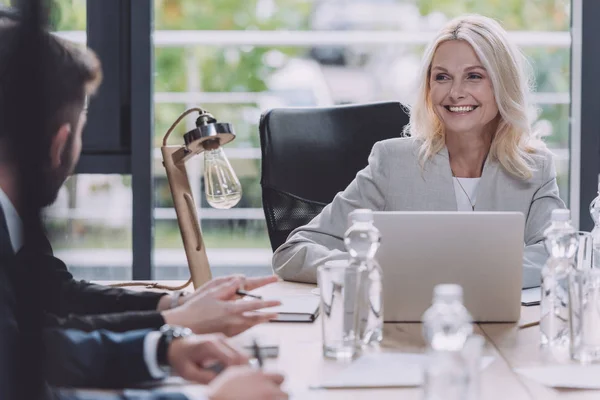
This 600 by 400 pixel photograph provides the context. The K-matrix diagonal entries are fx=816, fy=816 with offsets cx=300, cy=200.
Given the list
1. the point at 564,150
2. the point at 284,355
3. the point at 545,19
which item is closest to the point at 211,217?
the point at 564,150

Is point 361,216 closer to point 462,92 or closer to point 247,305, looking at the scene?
point 247,305

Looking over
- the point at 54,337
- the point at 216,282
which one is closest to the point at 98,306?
the point at 216,282

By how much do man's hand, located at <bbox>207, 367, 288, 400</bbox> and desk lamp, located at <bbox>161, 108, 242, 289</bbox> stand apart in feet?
2.81

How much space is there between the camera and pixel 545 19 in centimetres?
475

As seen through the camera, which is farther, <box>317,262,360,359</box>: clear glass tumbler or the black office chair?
the black office chair

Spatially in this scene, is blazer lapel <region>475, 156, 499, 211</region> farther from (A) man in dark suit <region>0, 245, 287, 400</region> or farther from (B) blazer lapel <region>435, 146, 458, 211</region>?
(A) man in dark suit <region>0, 245, 287, 400</region>

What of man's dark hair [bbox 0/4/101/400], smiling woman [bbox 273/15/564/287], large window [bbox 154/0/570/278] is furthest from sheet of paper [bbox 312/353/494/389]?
large window [bbox 154/0/570/278]

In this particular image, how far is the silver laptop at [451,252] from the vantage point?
4.32ft

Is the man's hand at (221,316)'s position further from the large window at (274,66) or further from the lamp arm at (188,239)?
the large window at (274,66)

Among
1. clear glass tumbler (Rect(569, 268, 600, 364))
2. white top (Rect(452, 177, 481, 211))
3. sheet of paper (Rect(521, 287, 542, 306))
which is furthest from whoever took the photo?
white top (Rect(452, 177, 481, 211))

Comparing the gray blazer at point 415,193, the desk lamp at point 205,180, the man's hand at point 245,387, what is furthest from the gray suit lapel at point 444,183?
the man's hand at point 245,387

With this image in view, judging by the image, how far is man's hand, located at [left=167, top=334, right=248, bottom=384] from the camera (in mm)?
1013

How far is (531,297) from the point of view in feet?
5.23

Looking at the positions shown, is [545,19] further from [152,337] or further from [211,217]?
[152,337]
